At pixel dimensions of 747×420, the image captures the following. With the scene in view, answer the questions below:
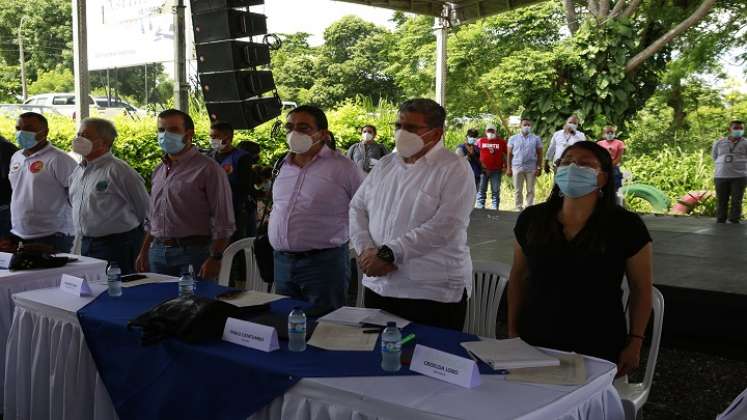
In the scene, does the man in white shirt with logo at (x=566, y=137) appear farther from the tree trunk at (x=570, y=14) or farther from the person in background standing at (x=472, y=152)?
the tree trunk at (x=570, y=14)

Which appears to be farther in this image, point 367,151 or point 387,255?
point 367,151

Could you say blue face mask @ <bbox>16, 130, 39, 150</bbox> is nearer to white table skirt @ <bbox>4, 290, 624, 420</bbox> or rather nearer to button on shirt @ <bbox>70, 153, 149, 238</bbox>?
button on shirt @ <bbox>70, 153, 149, 238</bbox>

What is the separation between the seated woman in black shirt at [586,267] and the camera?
2270 millimetres

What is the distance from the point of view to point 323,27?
3369 centimetres

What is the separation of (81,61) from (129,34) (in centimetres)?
304

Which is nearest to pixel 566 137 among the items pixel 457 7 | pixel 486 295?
pixel 457 7

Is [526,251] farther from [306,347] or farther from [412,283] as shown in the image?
[306,347]

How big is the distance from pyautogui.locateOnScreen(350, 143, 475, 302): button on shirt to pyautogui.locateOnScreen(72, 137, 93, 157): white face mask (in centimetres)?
182

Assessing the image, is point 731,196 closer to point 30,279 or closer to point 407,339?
point 407,339

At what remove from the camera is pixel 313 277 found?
316 cm

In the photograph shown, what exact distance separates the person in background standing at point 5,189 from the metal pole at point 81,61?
1032mm

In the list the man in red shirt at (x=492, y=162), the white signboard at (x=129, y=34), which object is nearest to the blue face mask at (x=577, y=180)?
the white signboard at (x=129, y=34)

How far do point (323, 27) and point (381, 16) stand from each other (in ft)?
11.0

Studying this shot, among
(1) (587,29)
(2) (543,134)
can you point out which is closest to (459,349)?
(2) (543,134)
